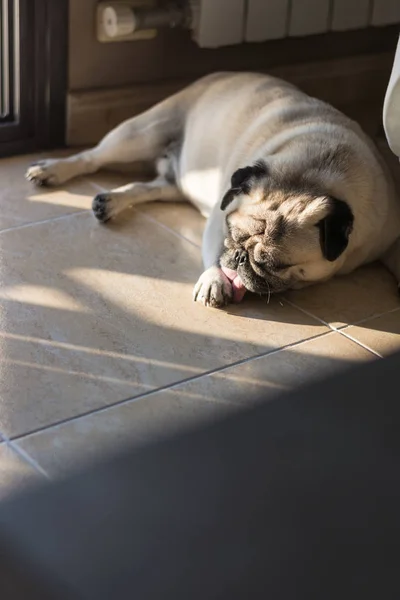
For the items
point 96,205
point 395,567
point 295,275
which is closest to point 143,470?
point 395,567

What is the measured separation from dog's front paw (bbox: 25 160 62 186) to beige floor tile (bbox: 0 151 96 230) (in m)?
0.02

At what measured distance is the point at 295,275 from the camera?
217cm

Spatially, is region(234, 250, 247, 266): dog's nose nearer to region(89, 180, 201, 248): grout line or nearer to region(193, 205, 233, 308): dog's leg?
region(193, 205, 233, 308): dog's leg

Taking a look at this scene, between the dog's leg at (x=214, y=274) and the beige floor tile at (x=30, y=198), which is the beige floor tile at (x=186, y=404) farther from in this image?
the beige floor tile at (x=30, y=198)

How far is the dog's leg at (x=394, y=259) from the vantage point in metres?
2.36

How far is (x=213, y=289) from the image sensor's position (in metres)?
2.16

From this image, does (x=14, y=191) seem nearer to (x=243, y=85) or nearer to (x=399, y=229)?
(x=243, y=85)

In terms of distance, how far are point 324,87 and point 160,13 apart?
0.71 meters

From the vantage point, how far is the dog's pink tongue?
2195 mm

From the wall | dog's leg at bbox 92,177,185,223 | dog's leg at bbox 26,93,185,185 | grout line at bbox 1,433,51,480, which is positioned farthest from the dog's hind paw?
grout line at bbox 1,433,51,480

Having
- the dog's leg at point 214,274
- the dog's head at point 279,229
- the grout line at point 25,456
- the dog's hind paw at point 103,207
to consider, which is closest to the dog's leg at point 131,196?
the dog's hind paw at point 103,207

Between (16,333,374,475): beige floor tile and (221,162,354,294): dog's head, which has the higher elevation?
(221,162,354,294): dog's head

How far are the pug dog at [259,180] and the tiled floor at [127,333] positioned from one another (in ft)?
0.21

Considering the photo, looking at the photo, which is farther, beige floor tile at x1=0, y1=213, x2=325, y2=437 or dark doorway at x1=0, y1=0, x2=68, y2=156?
dark doorway at x1=0, y1=0, x2=68, y2=156
